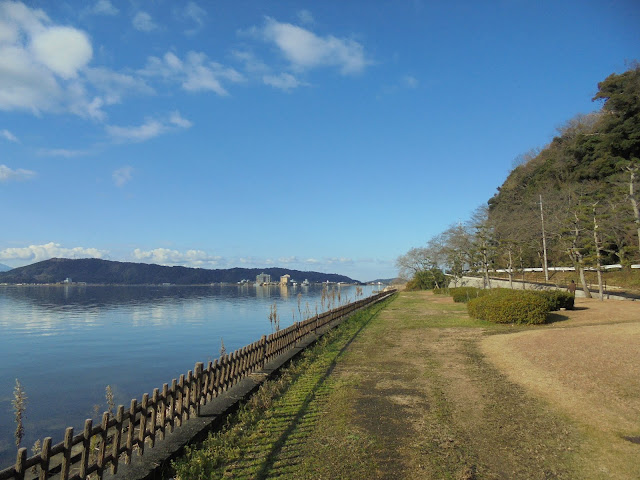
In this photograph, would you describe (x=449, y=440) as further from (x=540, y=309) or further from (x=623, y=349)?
(x=540, y=309)

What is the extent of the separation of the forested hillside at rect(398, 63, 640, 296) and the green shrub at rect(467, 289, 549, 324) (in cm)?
1026

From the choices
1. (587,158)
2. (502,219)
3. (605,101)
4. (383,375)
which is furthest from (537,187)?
(383,375)

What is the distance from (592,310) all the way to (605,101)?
3618 centimetres

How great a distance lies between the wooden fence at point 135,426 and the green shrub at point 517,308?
12.7 metres

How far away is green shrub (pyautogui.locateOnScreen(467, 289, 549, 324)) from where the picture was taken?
59.5 ft

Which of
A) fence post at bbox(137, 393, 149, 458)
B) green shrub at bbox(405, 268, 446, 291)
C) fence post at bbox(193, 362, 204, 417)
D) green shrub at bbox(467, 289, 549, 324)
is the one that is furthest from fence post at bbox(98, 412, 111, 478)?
green shrub at bbox(405, 268, 446, 291)

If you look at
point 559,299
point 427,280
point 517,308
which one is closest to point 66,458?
point 517,308

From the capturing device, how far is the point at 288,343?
42.1 feet

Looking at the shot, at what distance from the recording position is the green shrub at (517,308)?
18.1 m

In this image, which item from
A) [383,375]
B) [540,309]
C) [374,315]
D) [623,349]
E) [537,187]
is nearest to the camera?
[383,375]

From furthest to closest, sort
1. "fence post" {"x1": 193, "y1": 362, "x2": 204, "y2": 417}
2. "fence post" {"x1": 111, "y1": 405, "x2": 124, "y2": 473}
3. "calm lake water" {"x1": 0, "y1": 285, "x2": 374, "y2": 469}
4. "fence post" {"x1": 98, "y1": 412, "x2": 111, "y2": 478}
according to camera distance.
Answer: "calm lake water" {"x1": 0, "y1": 285, "x2": 374, "y2": 469} → "fence post" {"x1": 193, "y1": 362, "x2": 204, "y2": 417} → "fence post" {"x1": 111, "y1": 405, "x2": 124, "y2": 473} → "fence post" {"x1": 98, "y1": 412, "x2": 111, "y2": 478}

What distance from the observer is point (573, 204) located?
145ft

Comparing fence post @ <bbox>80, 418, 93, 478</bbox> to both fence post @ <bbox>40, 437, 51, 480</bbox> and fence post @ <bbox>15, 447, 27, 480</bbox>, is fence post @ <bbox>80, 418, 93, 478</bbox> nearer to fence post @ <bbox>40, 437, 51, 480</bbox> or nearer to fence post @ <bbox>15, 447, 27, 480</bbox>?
fence post @ <bbox>40, 437, 51, 480</bbox>

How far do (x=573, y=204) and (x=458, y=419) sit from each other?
150 feet
